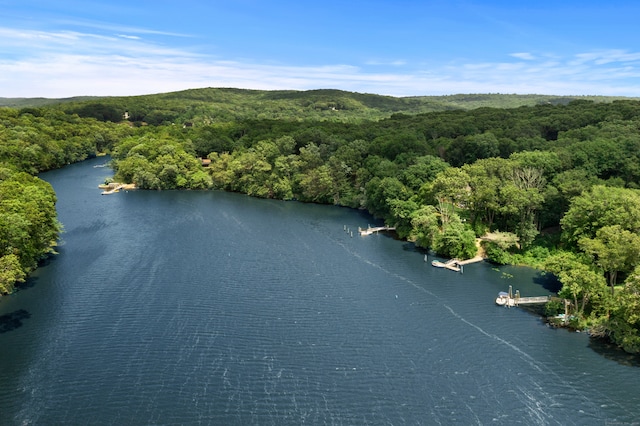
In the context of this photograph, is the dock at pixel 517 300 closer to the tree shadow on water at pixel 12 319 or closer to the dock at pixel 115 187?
the tree shadow on water at pixel 12 319

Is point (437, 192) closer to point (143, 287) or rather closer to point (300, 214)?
point (300, 214)

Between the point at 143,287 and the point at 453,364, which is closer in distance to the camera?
the point at 453,364

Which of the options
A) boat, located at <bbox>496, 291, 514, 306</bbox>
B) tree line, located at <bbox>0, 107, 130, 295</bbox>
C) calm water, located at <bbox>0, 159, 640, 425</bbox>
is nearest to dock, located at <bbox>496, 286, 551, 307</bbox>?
boat, located at <bbox>496, 291, 514, 306</bbox>

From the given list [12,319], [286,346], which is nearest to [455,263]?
[286,346]

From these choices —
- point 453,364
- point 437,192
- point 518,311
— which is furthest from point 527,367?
point 437,192

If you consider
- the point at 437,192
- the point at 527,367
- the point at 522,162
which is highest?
the point at 522,162

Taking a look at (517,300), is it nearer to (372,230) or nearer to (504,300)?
(504,300)

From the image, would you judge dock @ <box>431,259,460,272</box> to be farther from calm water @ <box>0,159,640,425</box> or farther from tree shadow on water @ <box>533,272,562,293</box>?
tree shadow on water @ <box>533,272,562,293</box>
